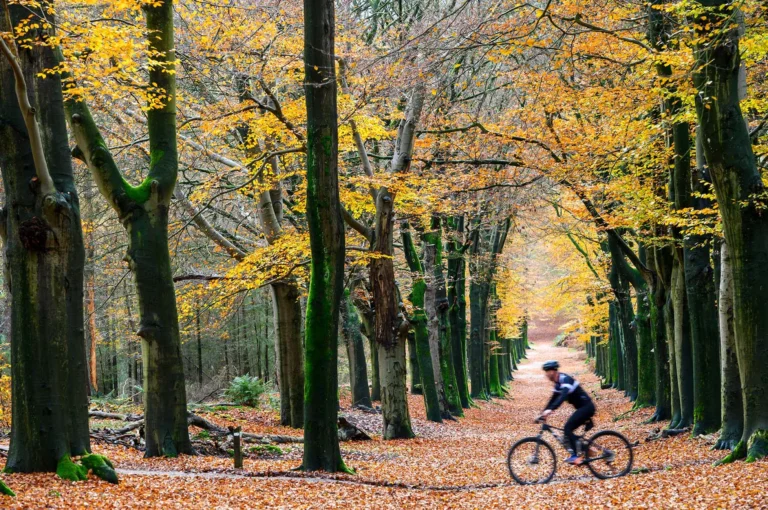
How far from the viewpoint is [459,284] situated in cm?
2631

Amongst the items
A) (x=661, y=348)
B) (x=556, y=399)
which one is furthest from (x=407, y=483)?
(x=661, y=348)

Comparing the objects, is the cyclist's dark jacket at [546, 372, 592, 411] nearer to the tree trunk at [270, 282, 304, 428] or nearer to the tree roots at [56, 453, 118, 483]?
the tree roots at [56, 453, 118, 483]

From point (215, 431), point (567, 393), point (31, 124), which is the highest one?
point (31, 124)

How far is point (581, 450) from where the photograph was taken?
9875mm

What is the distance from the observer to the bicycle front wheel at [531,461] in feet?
32.0

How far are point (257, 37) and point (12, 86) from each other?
19.5ft

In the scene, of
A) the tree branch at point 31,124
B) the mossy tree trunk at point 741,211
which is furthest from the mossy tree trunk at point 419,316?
the tree branch at point 31,124

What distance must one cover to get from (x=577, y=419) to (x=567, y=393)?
505mm

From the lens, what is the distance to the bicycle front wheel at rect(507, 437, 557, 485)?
9.75m

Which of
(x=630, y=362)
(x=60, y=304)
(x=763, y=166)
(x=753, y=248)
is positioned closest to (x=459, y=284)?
(x=630, y=362)

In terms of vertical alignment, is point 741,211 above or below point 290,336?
above

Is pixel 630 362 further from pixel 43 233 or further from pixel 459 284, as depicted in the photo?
pixel 43 233

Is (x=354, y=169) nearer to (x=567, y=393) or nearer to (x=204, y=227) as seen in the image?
(x=204, y=227)

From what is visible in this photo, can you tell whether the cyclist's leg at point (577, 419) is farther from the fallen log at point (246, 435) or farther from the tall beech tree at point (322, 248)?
the fallen log at point (246, 435)
